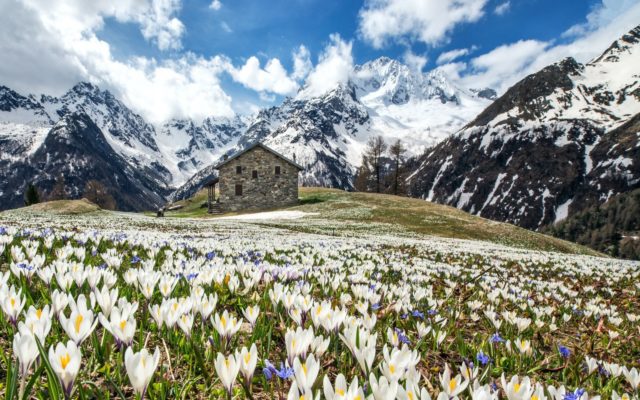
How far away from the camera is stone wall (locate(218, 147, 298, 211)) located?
228 feet

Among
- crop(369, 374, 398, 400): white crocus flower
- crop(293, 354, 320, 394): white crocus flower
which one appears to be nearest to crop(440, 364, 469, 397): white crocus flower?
crop(369, 374, 398, 400): white crocus flower

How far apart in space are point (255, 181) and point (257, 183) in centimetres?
53

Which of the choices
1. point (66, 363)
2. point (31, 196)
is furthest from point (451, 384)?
point (31, 196)

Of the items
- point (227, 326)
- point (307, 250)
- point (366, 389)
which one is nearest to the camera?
point (366, 389)

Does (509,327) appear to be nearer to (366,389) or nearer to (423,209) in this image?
(366,389)

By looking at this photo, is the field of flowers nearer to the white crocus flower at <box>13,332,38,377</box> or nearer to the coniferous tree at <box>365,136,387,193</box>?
the white crocus flower at <box>13,332,38,377</box>

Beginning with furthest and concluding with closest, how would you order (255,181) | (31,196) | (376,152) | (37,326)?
(376,152) < (31,196) < (255,181) < (37,326)

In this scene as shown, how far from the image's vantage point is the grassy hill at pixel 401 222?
40650 mm

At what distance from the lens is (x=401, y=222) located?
48312mm

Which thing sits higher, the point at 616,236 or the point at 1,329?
the point at 1,329

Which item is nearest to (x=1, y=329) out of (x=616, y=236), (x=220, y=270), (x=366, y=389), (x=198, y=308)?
Answer: (x=198, y=308)

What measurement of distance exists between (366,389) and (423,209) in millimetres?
58313

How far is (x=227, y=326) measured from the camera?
231 cm

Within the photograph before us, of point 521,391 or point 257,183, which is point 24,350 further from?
point 257,183
